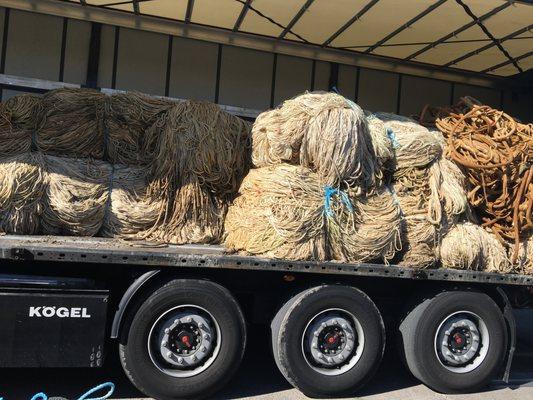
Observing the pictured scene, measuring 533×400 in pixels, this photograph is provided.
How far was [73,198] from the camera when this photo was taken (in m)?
4.96

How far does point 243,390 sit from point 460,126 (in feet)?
11.7

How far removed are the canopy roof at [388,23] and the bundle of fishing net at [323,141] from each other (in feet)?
10.4

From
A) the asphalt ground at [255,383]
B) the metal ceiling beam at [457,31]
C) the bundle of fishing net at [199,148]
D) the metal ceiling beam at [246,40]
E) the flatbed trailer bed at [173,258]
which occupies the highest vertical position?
the metal ceiling beam at [457,31]

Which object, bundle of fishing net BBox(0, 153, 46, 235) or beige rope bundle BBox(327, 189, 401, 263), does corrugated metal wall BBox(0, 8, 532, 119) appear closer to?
bundle of fishing net BBox(0, 153, 46, 235)

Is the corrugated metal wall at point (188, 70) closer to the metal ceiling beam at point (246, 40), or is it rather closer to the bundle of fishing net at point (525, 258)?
the metal ceiling beam at point (246, 40)

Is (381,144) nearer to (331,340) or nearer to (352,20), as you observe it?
(331,340)

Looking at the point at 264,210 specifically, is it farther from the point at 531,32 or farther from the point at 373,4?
the point at 531,32

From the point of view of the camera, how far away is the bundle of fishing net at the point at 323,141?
16.5 feet

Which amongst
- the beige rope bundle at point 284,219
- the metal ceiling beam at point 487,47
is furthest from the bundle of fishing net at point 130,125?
the metal ceiling beam at point 487,47

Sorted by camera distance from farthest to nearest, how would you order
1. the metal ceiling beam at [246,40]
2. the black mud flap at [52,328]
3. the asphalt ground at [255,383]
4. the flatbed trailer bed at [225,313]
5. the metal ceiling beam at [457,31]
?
the metal ceiling beam at [246,40] < the metal ceiling beam at [457,31] < the asphalt ground at [255,383] < the flatbed trailer bed at [225,313] < the black mud flap at [52,328]

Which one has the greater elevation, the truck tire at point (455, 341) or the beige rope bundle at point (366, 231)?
the beige rope bundle at point (366, 231)

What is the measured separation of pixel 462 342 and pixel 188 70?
6.54 m

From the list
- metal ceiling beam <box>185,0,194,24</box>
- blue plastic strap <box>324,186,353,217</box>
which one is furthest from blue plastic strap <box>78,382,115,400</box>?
metal ceiling beam <box>185,0,194,24</box>

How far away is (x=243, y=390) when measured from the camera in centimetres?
497
